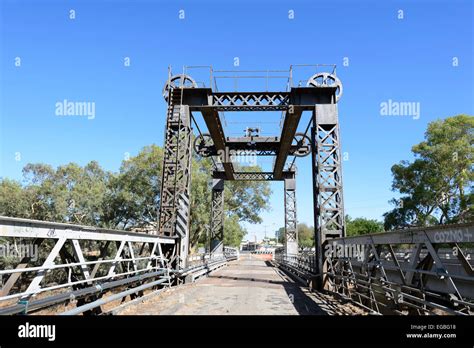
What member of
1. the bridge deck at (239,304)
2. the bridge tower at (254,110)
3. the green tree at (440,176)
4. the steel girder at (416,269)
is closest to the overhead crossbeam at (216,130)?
the bridge tower at (254,110)

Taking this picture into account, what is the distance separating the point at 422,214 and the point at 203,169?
25952mm

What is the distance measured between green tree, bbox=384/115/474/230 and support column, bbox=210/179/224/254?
20458 mm

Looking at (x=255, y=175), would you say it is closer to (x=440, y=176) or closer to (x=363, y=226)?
(x=440, y=176)

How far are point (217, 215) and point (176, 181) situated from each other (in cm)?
1737

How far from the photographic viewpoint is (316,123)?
545 inches

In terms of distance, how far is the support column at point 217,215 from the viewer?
2963cm

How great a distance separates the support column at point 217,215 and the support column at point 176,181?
15.3 metres

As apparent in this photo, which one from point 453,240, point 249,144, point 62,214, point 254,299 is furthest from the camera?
point 62,214

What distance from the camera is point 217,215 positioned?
30.6 m

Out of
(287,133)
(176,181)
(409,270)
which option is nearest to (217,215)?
(287,133)

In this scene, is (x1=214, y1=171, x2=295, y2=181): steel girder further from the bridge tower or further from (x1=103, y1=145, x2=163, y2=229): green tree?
the bridge tower
